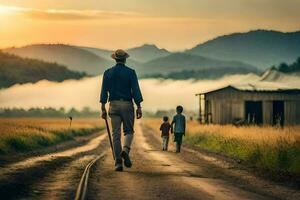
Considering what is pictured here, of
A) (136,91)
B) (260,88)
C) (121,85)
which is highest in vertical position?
(260,88)

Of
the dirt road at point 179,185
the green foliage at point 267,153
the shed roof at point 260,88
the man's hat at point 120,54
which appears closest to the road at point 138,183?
the dirt road at point 179,185

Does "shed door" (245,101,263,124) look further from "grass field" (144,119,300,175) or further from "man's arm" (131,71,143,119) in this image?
"man's arm" (131,71,143,119)

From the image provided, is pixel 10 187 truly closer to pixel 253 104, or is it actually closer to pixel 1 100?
pixel 253 104

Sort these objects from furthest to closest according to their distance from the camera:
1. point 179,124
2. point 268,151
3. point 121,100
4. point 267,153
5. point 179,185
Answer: point 179,124, point 268,151, point 267,153, point 121,100, point 179,185

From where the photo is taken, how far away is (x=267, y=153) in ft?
Result: 67.8

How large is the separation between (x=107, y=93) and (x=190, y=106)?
160m

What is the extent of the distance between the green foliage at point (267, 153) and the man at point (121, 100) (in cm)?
434

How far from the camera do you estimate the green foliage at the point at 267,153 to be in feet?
61.1

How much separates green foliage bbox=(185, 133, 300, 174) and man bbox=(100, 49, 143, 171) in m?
4.34

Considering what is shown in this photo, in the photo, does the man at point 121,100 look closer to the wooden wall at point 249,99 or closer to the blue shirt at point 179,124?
the blue shirt at point 179,124

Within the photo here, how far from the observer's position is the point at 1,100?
561 feet

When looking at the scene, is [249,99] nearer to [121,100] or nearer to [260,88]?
[260,88]

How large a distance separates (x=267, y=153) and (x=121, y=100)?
6.70 metres

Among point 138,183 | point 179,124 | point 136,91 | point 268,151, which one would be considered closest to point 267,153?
point 268,151
